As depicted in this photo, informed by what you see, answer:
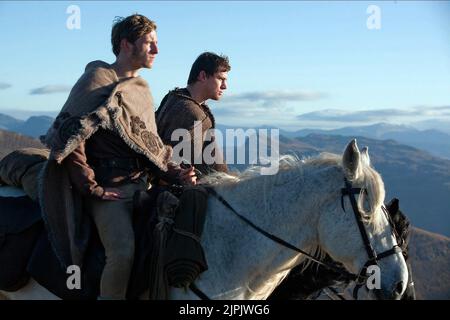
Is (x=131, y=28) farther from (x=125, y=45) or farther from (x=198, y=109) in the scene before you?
(x=198, y=109)

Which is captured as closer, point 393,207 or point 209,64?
point 393,207

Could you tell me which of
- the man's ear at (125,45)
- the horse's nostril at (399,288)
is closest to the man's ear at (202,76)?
the man's ear at (125,45)

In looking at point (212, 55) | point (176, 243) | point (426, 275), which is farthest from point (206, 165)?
point (426, 275)

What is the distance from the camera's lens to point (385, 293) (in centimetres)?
489

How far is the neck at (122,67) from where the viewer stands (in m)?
6.02

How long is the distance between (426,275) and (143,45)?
14169 centimetres

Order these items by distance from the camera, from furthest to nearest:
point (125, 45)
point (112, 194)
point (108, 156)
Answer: point (125, 45) < point (108, 156) < point (112, 194)

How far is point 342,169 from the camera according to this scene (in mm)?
5285

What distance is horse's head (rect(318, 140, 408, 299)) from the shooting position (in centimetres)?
491

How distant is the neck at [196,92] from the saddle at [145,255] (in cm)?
201

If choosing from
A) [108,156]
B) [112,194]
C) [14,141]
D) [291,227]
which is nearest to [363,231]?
[291,227]

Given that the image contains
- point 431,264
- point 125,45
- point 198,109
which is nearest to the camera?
point 125,45

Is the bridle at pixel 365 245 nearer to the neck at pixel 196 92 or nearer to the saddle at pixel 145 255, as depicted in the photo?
the saddle at pixel 145 255

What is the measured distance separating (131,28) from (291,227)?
2.56 m
